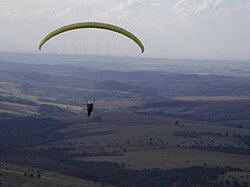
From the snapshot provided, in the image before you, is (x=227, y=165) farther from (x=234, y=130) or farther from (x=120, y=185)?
(x=234, y=130)

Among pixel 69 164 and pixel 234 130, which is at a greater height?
pixel 234 130

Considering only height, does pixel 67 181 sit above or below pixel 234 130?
below

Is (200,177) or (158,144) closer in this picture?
(200,177)

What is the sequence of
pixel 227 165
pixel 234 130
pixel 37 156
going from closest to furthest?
pixel 227 165 → pixel 37 156 → pixel 234 130

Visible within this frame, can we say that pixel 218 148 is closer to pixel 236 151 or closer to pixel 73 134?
pixel 236 151

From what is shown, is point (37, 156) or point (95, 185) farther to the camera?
point (37, 156)

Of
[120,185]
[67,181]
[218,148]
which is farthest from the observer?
[218,148]

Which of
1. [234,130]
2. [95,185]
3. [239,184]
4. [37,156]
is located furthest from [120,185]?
[234,130]

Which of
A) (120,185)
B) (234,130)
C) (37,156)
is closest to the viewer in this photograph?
(120,185)

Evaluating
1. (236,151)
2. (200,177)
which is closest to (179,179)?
(200,177)
